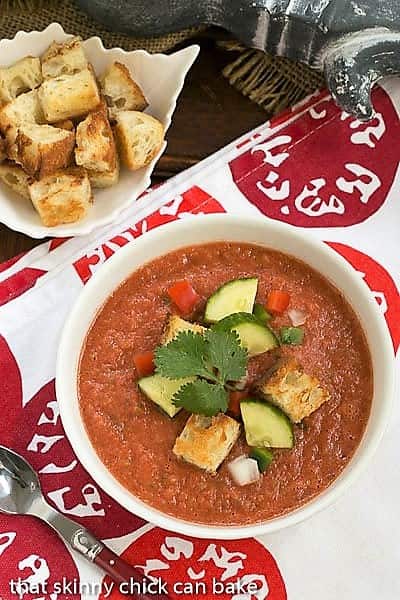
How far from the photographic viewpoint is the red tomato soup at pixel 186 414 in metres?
1.98

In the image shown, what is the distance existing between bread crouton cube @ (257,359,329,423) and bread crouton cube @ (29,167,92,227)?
628 millimetres

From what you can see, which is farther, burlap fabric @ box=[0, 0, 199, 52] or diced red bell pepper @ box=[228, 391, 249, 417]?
burlap fabric @ box=[0, 0, 199, 52]

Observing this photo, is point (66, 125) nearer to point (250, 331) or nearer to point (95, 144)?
point (95, 144)

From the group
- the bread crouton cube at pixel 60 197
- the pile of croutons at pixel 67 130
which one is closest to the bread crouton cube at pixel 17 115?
the pile of croutons at pixel 67 130

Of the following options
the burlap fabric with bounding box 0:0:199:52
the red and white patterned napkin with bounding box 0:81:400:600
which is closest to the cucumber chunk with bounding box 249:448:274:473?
the red and white patterned napkin with bounding box 0:81:400:600

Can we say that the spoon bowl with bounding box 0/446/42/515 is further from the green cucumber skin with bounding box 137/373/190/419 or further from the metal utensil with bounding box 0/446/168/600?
the green cucumber skin with bounding box 137/373/190/419

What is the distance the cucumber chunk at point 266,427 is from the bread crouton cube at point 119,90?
2.74ft

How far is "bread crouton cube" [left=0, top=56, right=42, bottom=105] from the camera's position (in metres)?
2.43

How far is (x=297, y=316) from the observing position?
6.82ft

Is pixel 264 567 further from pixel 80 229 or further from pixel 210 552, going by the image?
pixel 80 229

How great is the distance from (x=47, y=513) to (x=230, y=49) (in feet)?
4.03

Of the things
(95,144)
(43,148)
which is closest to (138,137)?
(95,144)

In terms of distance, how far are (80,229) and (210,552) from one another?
75cm

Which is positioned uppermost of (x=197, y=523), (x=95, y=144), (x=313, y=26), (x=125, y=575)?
(x=313, y=26)
